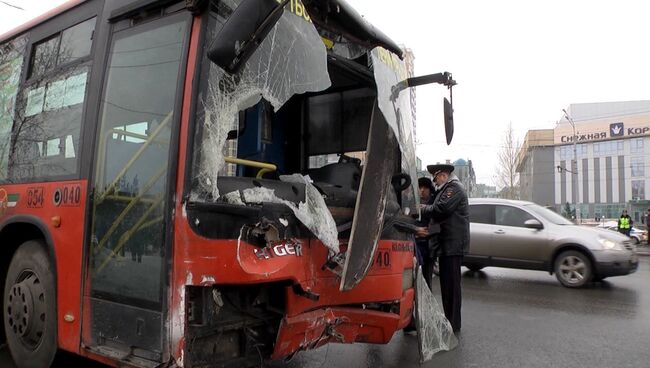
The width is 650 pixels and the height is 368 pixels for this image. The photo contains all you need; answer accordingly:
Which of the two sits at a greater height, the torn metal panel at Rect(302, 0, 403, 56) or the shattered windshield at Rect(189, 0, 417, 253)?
the torn metal panel at Rect(302, 0, 403, 56)

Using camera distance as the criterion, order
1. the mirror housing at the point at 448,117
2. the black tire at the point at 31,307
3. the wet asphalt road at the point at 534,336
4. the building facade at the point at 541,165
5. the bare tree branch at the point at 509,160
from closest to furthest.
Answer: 1. the black tire at the point at 31,307
2. the mirror housing at the point at 448,117
3. the wet asphalt road at the point at 534,336
4. the bare tree branch at the point at 509,160
5. the building facade at the point at 541,165

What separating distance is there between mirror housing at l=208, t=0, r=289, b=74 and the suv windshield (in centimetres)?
888

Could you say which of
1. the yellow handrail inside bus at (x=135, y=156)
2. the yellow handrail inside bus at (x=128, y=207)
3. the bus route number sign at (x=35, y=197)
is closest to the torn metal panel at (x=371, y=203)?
the yellow handrail inside bus at (x=128, y=207)

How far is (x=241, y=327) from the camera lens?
3.10 m

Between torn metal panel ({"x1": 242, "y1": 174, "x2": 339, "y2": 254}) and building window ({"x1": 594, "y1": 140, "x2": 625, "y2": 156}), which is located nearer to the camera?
torn metal panel ({"x1": 242, "y1": 174, "x2": 339, "y2": 254})

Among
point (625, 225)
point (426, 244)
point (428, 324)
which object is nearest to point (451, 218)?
point (426, 244)

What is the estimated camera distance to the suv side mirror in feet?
32.3

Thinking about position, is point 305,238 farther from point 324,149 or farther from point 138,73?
point 324,149

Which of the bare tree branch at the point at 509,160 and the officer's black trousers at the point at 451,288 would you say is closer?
the officer's black trousers at the point at 451,288

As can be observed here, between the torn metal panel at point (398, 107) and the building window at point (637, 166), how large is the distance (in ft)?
270

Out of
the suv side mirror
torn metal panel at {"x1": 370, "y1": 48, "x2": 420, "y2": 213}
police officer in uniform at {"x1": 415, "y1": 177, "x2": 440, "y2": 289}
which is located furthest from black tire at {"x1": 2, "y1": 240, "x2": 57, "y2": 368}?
the suv side mirror

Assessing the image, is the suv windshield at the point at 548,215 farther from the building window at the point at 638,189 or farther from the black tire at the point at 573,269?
the building window at the point at 638,189

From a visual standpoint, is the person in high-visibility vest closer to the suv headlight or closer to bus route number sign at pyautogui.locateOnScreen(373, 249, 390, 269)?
the suv headlight

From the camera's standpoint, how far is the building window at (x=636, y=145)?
7262 cm
